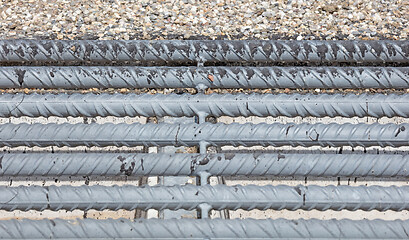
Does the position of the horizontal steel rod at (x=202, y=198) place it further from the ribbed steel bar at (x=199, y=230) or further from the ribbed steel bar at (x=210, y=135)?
the ribbed steel bar at (x=210, y=135)

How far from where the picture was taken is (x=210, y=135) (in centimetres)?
245

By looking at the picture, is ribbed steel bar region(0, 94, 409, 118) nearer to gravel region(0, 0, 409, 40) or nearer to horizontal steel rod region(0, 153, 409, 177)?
horizontal steel rod region(0, 153, 409, 177)

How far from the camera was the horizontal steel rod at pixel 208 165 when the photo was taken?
237 cm

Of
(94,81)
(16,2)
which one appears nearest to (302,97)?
(94,81)

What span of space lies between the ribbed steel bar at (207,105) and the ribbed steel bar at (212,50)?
1.58 feet

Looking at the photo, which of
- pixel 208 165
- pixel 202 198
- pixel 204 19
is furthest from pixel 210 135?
pixel 204 19

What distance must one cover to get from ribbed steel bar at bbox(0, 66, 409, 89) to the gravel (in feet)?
2.59

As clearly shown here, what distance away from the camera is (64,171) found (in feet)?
7.86

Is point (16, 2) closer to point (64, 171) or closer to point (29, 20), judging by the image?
point (29, 20)

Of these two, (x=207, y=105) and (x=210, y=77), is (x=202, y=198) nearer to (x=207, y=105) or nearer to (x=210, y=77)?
(x=207, y=105)

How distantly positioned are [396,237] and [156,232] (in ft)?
4.36

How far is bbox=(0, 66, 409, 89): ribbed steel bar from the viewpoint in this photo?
107 inches

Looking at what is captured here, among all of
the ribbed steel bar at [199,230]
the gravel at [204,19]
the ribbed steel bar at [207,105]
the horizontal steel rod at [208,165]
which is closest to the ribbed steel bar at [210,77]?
the ribbed steel bar at [207,105]

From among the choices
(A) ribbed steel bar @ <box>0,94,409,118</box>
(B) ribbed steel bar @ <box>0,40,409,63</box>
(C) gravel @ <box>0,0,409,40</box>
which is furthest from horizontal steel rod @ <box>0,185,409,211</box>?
(C) gravel @ <box>0,0,409,40</box>
